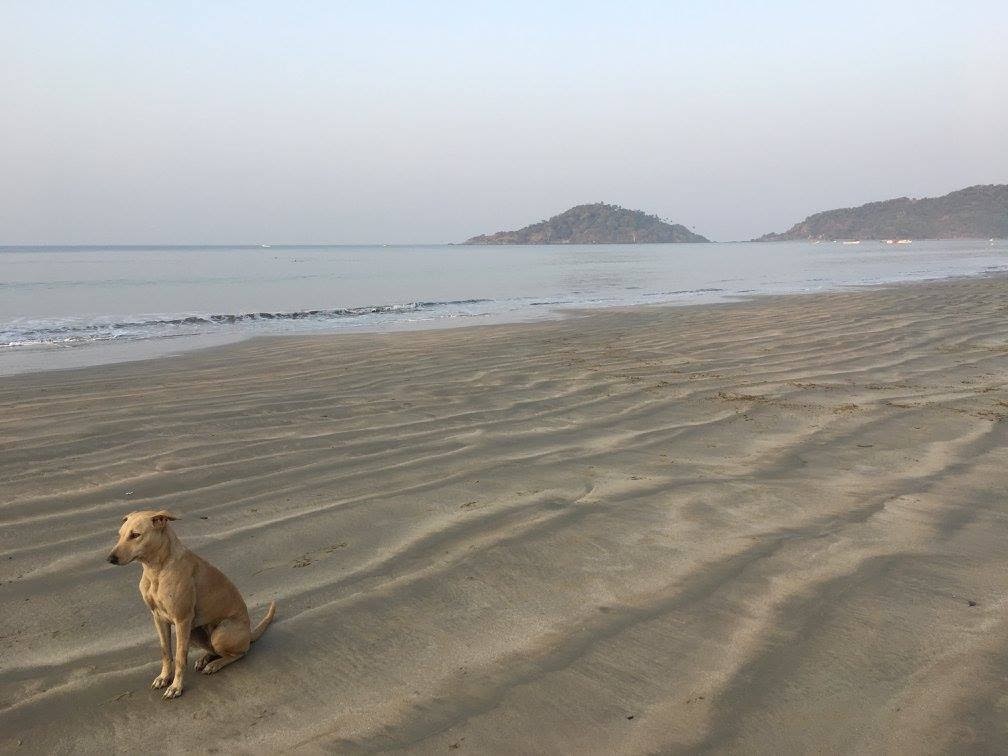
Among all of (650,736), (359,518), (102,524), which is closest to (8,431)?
(102,524)

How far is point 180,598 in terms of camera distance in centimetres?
233

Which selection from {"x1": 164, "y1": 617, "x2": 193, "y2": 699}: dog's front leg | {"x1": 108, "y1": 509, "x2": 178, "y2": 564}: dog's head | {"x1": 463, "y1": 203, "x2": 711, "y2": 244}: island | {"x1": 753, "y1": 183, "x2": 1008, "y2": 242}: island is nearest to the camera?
{"x1": 108, "y1": 509, "x2": 178, "y2": 564}: dog's head

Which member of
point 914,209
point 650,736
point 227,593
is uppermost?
point 914,209

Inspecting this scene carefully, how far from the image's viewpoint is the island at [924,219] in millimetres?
140875

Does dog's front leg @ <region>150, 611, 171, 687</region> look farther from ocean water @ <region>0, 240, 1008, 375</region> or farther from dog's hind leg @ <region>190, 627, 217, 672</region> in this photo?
ocean water @ <region>0, 240, 1008, 375</region>

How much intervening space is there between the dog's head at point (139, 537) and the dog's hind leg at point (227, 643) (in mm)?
370

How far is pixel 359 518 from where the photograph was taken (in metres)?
3.85

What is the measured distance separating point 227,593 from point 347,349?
29.5 ft

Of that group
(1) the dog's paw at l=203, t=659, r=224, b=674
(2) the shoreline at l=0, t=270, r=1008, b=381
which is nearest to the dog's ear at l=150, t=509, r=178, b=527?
(1) the dog's paw at l=203, t=659, r=224, b=674

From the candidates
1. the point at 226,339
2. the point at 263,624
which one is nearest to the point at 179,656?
the point at 263,624

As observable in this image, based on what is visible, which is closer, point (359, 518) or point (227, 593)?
point (227, 593)

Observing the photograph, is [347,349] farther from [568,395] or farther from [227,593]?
[227,593]

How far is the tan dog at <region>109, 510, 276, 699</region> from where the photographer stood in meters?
2.27

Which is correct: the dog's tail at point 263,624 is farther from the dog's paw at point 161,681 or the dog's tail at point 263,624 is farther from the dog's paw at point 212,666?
the dog's paw at point 161,681
